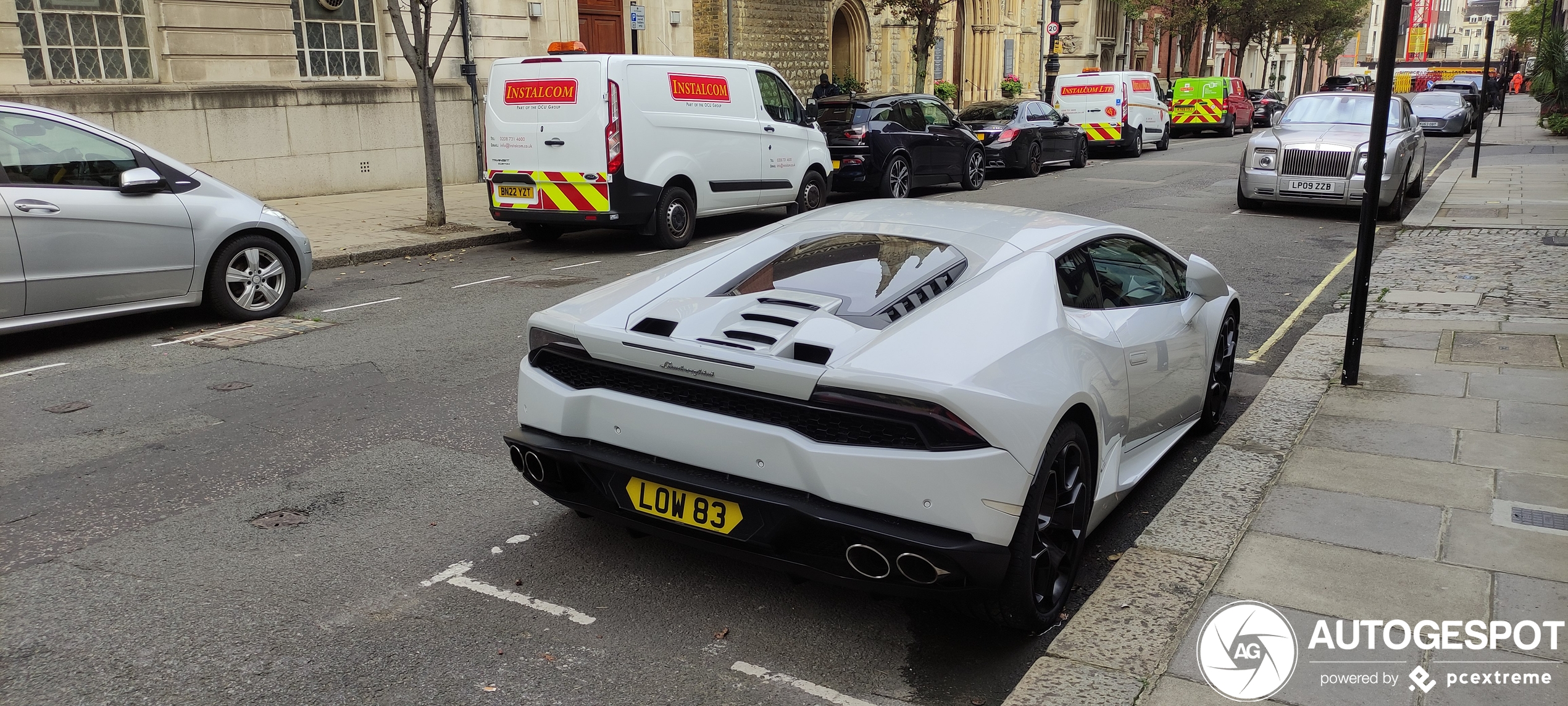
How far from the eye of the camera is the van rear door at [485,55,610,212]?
37.7 ft

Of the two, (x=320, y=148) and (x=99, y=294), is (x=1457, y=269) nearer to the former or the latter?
(x=99, y=294)

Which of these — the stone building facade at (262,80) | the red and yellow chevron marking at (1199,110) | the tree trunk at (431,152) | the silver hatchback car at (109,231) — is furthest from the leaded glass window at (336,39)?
the red and yellow chevron marking at (1199,110)

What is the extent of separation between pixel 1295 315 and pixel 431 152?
31.4 feet

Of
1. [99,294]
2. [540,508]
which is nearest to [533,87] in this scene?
[99,294]

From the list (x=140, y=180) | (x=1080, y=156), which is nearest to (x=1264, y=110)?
(x=1080, y=156)

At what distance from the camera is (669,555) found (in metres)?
4.22

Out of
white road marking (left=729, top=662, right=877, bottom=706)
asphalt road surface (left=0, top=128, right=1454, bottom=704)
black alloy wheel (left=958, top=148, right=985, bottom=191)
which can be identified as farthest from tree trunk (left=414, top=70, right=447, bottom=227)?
white road marking (left=729, top=662, right=877, bottom=706)

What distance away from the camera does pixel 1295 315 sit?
912 centimetres

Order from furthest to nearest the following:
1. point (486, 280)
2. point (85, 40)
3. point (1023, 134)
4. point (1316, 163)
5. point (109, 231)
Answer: point (1023, 134) → point (1316, 163) → point (85, 40) → point (486, 280) → point (109, 231)

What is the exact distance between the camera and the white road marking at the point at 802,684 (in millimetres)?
3266

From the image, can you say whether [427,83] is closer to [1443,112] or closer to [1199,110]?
[1199,110]

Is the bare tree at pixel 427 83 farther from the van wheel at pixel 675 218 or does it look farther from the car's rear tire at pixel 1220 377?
the car's rear tire at pixel 1220 377

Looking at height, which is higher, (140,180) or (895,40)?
(895,40)

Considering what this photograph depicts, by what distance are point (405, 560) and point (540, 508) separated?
661 millimetres
